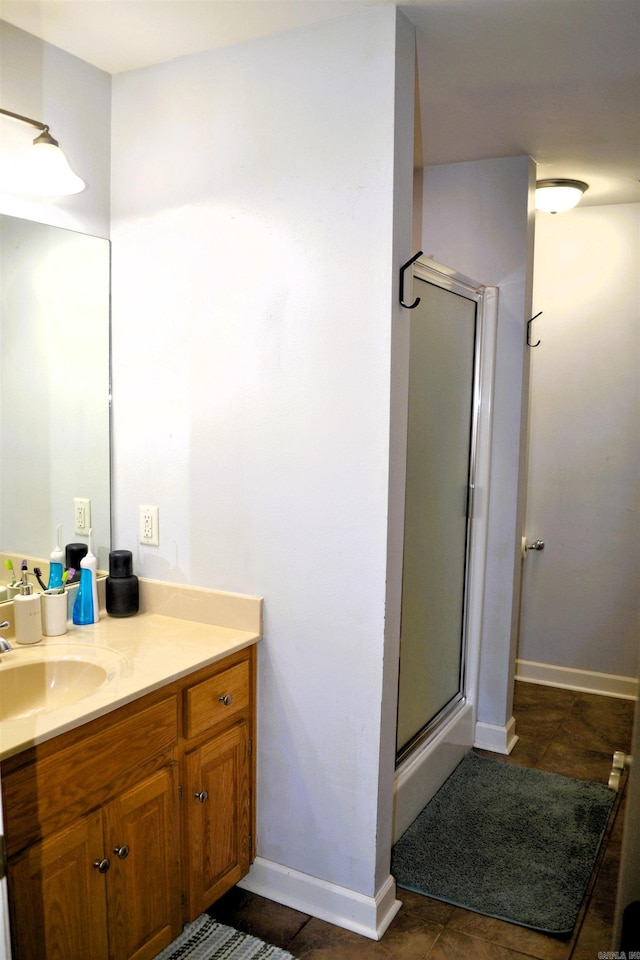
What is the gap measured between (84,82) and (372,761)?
2081 millimetres

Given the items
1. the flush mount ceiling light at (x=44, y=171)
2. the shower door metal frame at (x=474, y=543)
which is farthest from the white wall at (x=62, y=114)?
the shower door metal frame at (x=474, y=543)

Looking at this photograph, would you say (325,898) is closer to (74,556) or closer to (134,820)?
(134,820)

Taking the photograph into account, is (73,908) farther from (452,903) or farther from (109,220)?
(109,220)

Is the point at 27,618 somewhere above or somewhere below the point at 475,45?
below

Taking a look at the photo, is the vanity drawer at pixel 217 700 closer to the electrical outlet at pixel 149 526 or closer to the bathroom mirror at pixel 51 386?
the electrical outlet at pixel 149 526

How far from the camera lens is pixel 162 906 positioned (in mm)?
1748

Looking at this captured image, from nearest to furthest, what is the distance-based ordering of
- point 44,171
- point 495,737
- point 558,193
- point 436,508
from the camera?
1. point 44,171
2. point 436,508
3. point 495,737
4. point 558,193

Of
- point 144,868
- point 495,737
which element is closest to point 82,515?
point 144,868

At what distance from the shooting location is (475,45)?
200cm

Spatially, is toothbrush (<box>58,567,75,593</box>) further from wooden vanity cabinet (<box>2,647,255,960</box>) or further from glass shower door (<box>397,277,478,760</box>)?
glass shower door (<box>397,277,478,760</box>)

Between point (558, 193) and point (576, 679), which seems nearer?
point (558, 193)

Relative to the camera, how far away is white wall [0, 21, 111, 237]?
1.88 metres

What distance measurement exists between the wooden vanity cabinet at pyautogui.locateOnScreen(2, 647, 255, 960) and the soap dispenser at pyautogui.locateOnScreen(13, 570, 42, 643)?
41 centimetres

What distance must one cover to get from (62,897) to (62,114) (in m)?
1.97
